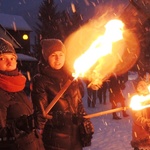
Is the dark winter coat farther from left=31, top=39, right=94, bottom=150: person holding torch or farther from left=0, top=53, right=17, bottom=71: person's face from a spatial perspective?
left=0, top=53, right=17, bottom=71: person's face

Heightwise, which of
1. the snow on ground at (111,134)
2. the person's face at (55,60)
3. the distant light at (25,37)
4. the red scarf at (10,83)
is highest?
the distant light at (25,37)

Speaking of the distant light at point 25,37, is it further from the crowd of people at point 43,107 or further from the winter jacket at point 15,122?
the winter jacket at point 15,122

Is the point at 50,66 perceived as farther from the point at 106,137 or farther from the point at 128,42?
the point at 128,42

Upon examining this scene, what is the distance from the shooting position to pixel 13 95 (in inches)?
130

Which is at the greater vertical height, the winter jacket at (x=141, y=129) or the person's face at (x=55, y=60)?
the person's face at (x=55, y=60)

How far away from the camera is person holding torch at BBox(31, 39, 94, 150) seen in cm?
384

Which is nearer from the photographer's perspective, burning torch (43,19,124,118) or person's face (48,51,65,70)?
burning torch (43,19,124,118)

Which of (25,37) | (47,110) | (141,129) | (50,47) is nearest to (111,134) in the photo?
(141,129)

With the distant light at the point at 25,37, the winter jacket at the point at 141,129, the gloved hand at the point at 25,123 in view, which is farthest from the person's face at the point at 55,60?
the distant light at the point at 25,37

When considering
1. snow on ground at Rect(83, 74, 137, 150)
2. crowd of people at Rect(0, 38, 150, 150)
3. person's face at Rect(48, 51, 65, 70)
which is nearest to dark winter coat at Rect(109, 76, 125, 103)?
snow on ground at Rect(83, 74, 137, 150)

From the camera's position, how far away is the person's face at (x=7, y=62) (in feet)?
10.9

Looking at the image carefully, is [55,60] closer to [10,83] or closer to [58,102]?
[58,102]

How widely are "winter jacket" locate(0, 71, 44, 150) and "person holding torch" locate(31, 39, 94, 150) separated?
1.40 ft

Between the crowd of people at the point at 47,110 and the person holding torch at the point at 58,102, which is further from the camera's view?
the person holding torch at the point at 58,102
